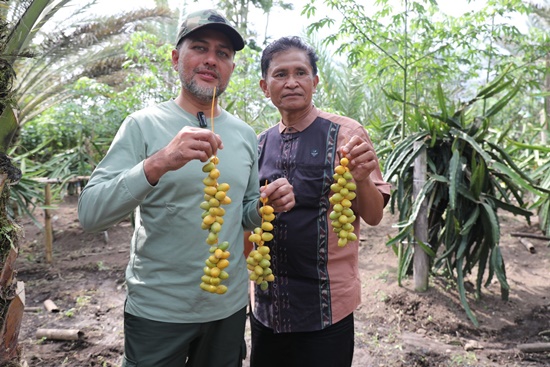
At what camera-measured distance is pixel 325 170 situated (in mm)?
1932

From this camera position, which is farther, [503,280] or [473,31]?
[473,31]

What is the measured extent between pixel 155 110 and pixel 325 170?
775mm

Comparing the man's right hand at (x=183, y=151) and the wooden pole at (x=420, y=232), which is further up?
the man's right hand at (x=183, y=151)

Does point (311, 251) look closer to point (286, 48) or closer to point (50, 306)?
point (286, 48)

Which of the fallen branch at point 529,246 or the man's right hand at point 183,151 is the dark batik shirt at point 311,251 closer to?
the man's right hand at point 183,151

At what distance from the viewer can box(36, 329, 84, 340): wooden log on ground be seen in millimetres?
3664

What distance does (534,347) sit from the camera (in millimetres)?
3426

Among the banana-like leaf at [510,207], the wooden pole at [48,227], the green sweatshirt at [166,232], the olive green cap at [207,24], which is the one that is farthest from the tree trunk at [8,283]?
the wooden pole at [48,227]

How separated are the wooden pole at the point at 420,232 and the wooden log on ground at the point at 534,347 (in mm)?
1033

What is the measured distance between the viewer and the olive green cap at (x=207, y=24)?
1688mm

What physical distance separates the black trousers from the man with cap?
21 cm

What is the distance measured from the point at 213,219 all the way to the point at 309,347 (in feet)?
2.69

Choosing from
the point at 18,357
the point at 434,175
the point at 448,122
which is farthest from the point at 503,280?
the point at 18,357

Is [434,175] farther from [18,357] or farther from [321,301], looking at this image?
[18,357]
